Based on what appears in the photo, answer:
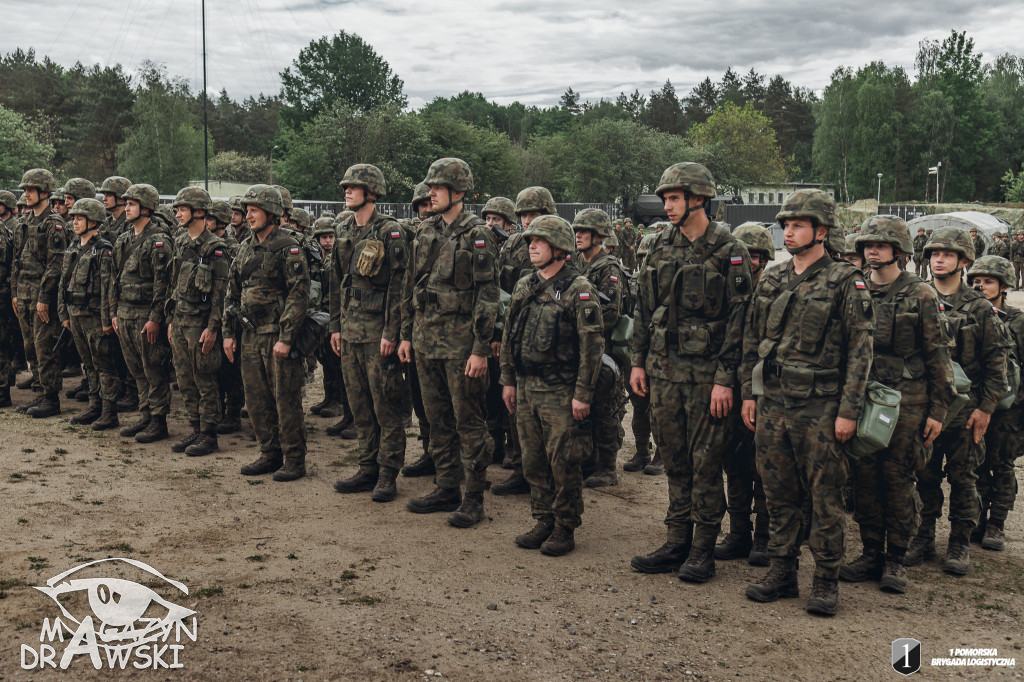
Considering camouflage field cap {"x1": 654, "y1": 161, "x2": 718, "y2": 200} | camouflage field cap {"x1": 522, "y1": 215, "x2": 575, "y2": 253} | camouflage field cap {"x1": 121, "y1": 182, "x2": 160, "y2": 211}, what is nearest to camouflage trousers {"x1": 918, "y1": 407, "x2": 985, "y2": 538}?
camouflage field cap {"x1": 654, "y1": 161, "x2": 718, "y2": 200}

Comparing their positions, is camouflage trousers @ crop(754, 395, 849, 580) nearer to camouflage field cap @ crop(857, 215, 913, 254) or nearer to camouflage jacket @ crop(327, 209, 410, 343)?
camouflage field cap @ crop(857, 215, 913, 254)

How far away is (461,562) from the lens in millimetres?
5590

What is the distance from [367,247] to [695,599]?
143 inches

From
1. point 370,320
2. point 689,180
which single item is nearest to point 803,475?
point 689,180

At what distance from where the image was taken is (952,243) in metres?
5.80

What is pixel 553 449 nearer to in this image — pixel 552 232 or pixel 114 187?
pixel 552 232

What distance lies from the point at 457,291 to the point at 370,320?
35.6 inches

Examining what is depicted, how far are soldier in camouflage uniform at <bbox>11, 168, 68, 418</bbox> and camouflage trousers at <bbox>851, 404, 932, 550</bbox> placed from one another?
8493mm

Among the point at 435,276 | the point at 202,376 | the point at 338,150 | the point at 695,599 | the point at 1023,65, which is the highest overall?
the point at 1023,65

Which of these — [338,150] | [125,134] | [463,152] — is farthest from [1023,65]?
[125,134]

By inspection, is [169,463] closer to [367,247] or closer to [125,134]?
[367,247]

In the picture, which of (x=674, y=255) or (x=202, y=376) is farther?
(x=202, y=376)

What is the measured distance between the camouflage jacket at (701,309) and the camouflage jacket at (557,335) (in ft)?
1.34

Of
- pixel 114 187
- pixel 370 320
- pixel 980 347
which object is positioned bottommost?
pixel 980 347
